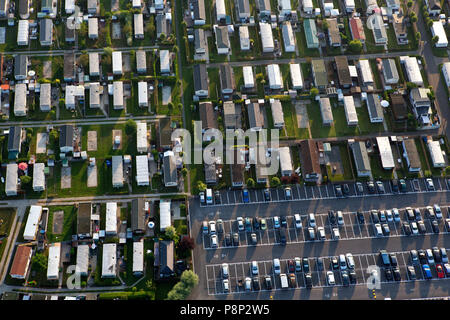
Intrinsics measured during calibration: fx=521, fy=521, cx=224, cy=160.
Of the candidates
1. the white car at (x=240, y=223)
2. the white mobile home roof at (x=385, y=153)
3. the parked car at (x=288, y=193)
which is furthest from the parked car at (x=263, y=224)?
the white mobile home roof at (x=385, y=153)

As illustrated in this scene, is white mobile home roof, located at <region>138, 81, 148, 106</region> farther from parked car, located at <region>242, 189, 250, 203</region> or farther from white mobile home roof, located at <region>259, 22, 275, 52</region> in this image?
parked car, located at <region>242, 189, 250, 203</region>

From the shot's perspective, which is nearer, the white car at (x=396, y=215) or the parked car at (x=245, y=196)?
the white car at (x=396, y=215)

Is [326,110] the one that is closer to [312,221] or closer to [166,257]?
[312,221]

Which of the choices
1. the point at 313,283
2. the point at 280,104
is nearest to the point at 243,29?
the point at 280,104

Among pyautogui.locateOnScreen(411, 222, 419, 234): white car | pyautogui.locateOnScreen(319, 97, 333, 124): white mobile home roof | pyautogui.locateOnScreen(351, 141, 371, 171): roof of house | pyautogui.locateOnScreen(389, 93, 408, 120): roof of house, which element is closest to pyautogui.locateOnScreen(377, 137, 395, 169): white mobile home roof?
pyautogui.locateOnScreen(351, 141, 371, 171): roof of house

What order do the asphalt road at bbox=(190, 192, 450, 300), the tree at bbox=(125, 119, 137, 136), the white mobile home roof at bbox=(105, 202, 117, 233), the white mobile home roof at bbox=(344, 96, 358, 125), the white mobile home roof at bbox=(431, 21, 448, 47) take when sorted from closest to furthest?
the asphalt road at bbox=(190, 192, 450, 300) → the white mobile home roof at bbox=(105, 202, 117, 233) → the tree at bbox=(125, 119, 137, 136) → the white mobile home roof at bbox=(344, 96, 358, 125) → the white mobile home roof at bbox=(431, 21, 448, 47)

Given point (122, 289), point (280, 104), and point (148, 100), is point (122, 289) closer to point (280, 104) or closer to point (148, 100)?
point (148, 100)

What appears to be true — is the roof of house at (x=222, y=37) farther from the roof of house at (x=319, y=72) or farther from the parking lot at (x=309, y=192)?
the parking lot at (x=309, y=192)
